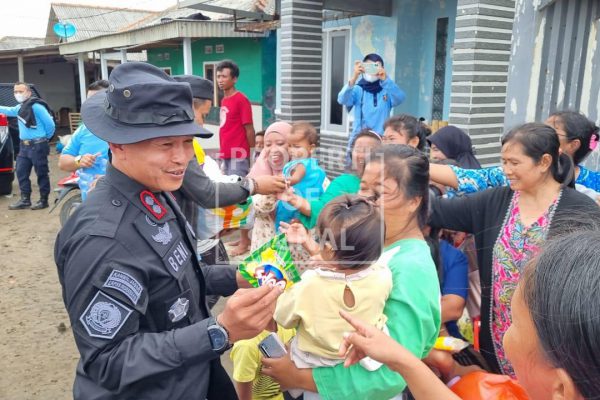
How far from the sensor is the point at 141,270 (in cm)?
137

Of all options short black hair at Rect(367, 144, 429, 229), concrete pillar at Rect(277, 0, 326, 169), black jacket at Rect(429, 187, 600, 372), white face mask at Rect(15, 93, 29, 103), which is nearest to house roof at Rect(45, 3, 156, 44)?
white face mask at Rect(15, 93, 29, 103)

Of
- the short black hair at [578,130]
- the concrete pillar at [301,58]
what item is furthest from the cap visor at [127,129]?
the concrete pillar at [301,58]

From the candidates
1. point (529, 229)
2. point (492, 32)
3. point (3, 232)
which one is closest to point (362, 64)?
point (492, 32)

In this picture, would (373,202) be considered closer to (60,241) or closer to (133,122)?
(133,122)

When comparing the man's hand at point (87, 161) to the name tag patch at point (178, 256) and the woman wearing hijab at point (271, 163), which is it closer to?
the woman wearing hijab at point (271, 163)

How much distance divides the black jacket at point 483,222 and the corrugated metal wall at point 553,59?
5.27 ft

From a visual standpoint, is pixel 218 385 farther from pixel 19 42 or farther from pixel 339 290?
pixel 19 42

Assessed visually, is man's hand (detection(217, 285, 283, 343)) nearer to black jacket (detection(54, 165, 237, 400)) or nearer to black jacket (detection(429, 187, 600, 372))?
black jacket (detection(54, 165, 237, 400))

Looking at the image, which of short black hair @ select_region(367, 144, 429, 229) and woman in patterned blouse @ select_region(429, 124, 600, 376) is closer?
short black hair @ select_region(367, 144, 429, 229)

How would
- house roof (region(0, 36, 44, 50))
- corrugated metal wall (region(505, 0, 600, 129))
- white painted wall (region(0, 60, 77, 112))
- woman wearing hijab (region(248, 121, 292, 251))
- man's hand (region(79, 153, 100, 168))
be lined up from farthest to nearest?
house roof (region(0, 36, 44, 50)), white painted wall (region(0, 60, 77, 112)), man's hand (region(79, 153, 100, 168)), woman wearing hijab (region(248, 121, 292, 251)), corrugated metal wall (region(505, 0, 600, 129))

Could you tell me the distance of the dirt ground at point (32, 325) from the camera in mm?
3287

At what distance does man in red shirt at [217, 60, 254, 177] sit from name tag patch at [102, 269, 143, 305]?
494 centimetres

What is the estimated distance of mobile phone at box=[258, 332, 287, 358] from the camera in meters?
1.88

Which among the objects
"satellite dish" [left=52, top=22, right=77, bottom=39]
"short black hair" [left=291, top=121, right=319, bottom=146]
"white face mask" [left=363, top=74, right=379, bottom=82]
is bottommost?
"short black hair" [left=291, top=121, right=319, bottom=146]
